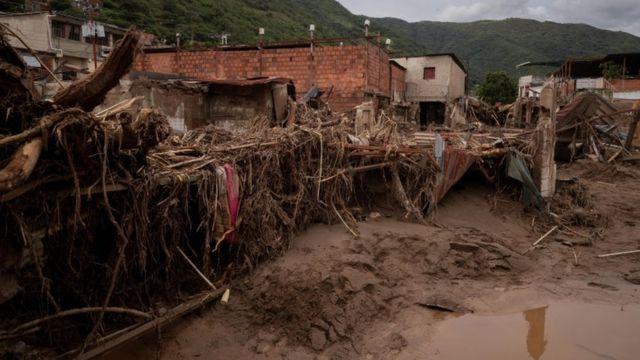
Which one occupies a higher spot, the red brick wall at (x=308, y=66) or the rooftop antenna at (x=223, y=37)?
the rooftop antenna at (x=223, y=37)

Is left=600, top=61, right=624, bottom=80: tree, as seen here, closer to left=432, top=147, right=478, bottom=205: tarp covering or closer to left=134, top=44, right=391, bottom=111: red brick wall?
left=134, top=44, right=391, bottom=111: red brick wall

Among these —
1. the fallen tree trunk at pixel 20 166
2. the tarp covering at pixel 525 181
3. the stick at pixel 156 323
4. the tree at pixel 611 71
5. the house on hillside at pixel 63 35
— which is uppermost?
the house on hillside at pixel 63 35

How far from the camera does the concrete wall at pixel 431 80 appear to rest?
2939 cm

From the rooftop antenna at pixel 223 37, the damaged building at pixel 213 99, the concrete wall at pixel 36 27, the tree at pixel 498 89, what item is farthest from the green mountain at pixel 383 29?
the damaged building at pixel 213 99

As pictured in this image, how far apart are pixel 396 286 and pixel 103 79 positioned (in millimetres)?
4179

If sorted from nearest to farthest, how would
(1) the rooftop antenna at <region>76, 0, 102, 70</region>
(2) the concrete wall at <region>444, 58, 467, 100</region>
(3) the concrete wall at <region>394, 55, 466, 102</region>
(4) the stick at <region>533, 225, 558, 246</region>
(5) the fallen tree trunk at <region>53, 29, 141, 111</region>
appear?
(5) the fallen tree trunk at <region>53, 29, 141, 111</region> → (4) the stick at <region>533, 225, 558, 246</region> → (1) the rooftop antenna at <region>76, 0, 102, 70</region> → (3) the concrete wall at <region>394, 55, 466, 102</region> → (2) the concrete wall at <region>444, 58, 467, 100</region>

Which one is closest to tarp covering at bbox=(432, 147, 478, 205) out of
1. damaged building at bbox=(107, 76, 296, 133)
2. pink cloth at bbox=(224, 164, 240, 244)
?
damaged building at bbox=(107, 76, 296, 133)

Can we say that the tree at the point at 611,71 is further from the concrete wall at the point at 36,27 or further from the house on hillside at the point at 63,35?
the concrete wall at the point at 36,27

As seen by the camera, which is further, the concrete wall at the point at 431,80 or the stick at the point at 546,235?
the concrete wall at the point at 431,80

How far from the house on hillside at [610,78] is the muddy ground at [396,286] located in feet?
62.7

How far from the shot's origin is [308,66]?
16141 millimetres

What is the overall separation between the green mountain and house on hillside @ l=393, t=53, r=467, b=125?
568 inches

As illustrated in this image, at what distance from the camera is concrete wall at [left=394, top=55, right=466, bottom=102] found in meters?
29.4

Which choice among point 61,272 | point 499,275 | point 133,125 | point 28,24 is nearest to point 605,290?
point 499,275
